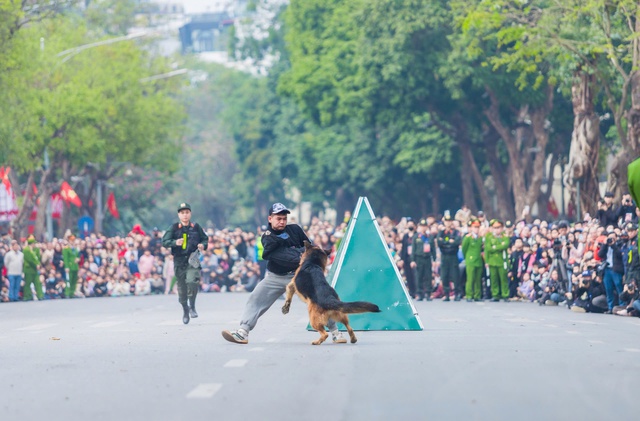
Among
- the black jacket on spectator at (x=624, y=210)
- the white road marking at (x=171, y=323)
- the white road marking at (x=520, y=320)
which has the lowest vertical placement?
the white road marking at (x=520, y=320)

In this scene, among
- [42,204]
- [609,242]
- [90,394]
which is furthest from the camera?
[42,204]

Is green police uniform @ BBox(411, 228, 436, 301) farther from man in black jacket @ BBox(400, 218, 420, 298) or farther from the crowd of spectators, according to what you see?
man in black jacket @ BBox(400, 218, 420, 298)

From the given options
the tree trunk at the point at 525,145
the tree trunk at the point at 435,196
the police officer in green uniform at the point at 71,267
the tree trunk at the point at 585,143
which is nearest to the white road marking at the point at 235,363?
the tree trunk at the point at 585,143

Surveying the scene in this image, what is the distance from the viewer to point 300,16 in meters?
71.4

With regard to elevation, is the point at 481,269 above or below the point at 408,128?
below

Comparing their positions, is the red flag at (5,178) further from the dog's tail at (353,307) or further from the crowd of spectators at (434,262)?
the dog's tail at (353,307)

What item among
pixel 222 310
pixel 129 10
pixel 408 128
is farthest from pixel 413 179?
pixel 222 310

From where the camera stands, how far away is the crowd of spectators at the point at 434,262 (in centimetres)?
2803

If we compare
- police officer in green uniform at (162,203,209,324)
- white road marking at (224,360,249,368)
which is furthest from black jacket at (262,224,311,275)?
police officer in green uniform at (162,203,209,324)

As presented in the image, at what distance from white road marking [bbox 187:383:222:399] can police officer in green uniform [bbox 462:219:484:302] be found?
23248mm

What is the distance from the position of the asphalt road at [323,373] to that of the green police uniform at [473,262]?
1171cm

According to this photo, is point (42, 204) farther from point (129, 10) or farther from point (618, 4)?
point (618, 4)

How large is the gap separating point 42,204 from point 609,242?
1581 inches

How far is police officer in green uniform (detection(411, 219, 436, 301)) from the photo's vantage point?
37.2 meters
